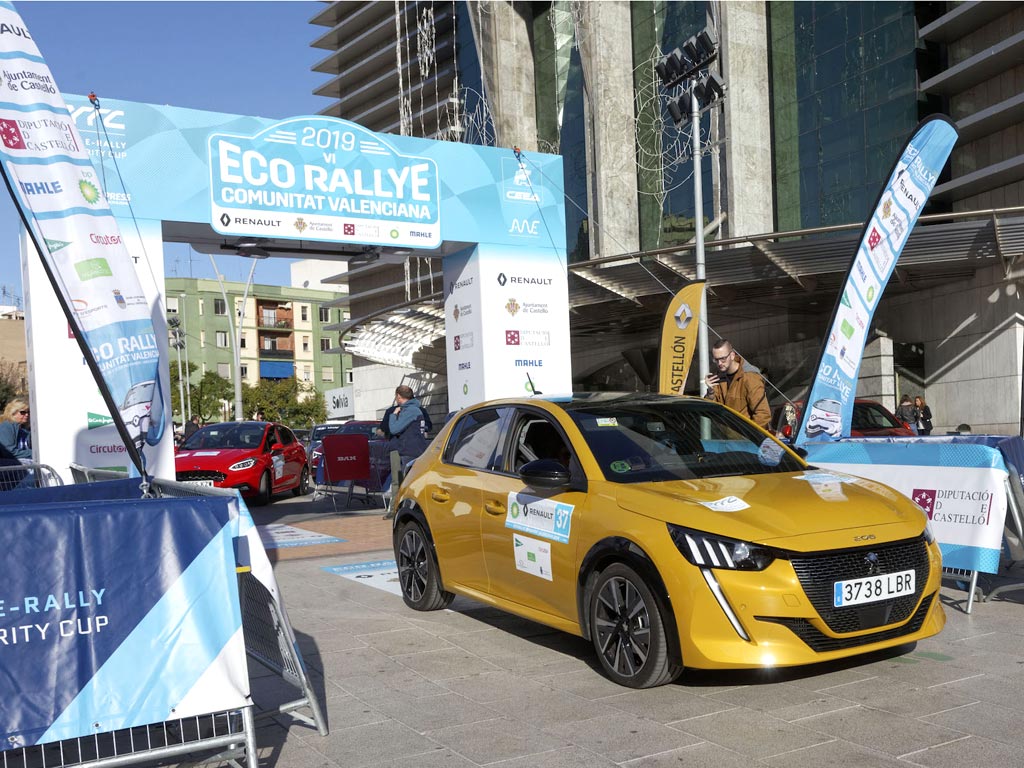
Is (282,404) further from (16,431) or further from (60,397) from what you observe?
(60,397)

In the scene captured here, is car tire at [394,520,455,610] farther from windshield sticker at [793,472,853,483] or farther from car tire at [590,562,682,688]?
windshield sticker at [793,472,853,483]

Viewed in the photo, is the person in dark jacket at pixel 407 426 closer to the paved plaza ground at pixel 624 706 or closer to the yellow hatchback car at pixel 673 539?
the yellow hatchback car at pixel 673 539

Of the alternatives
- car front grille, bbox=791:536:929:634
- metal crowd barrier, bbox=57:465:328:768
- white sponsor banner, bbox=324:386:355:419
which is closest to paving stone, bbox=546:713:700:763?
car front grille, bbox=791:536:929:634

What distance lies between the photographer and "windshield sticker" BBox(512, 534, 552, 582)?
19.3ft

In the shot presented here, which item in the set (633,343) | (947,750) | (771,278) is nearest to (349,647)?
(947,750)

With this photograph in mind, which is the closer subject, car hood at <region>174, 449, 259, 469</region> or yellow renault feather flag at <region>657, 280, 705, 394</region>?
yellow renault feather flag at <region>657, 280, 705, 394</region>

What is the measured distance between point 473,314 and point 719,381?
6319 millimetres

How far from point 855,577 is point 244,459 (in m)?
14.5

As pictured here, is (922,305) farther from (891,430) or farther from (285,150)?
(285,150)

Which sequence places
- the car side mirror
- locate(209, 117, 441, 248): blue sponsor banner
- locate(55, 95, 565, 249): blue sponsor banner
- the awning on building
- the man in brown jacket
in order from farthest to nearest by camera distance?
1. the awning on building
2. locate(209, 117, 441, 248): blue sponsor banner
3. locate(55, 95, 565, 249): blue sponsor banner
4. the man in brown jacket
5. the car side mirror

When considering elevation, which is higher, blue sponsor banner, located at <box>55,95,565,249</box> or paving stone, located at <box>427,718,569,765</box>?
blue sponsor banner, located at <box>55,95,565,249</box>

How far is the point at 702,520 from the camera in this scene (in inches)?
198

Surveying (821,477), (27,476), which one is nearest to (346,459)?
(27,476)

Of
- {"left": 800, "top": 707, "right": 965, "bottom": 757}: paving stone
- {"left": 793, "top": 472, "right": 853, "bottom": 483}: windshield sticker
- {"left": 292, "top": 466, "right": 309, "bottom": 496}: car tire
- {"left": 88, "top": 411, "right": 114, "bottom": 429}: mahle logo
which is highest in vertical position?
{"left": 88, "top": 411, "right": 114, "bottom": 429}: mahle logo
